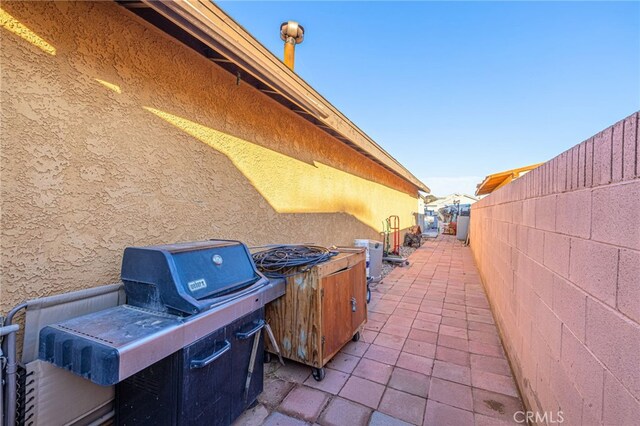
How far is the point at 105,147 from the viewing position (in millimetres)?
2078

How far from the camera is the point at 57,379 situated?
1.77 m

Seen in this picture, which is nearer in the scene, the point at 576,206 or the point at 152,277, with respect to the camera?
the point at 576,206

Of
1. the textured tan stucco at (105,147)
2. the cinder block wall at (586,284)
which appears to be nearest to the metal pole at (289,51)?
the textured tan stucco at (105,147)

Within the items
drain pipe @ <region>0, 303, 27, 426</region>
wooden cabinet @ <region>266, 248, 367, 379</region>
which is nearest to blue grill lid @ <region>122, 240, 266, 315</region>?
drain pipe @ <region>0, 303, 27, 426</region>

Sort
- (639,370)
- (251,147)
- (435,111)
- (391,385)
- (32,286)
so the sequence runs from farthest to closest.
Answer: (435,111), (251,147), (391,385), (32,286), (639,370)

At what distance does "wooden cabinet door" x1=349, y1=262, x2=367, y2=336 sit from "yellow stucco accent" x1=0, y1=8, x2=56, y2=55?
3268 mm

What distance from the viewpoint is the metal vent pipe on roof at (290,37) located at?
16.6 feet

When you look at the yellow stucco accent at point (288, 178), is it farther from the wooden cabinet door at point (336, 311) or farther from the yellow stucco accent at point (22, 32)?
the wooden cabinet door at point (336, 311)

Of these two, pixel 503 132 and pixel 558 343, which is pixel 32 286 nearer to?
pixel 558 343

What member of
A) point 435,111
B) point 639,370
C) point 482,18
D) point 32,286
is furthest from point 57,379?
point 435,111

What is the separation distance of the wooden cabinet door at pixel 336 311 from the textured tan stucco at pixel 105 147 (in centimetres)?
140

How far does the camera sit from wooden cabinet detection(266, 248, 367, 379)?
108 inches

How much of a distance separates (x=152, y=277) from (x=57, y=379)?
3.03 ft

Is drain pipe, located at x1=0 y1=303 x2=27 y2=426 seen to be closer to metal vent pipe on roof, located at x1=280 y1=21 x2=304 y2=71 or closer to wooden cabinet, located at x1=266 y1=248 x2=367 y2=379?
wooden cabinet, located at x1=266 y1=248 x2=367 y2=379
